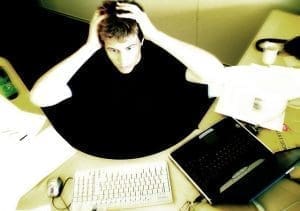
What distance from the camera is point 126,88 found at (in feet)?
6.10

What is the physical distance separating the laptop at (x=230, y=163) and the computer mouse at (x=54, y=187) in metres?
0.42

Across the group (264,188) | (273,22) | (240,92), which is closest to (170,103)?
(240,92)

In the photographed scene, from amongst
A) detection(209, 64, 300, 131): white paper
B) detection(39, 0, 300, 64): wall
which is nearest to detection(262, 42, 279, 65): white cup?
detection(209, 64, 300, 131): white paper

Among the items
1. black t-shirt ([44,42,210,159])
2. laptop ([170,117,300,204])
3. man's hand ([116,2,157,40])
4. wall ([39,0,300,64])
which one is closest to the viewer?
laptop ([170,117,300,204])

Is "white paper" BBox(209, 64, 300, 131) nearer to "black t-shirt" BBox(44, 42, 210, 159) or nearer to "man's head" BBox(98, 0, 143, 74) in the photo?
"black t-shirt" BBox(44, 42, 210, 159)

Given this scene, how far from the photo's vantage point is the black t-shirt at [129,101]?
1689 mm

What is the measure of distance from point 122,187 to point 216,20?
1.54 metres

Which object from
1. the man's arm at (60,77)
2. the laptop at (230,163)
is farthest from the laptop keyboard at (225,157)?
the man's arm at (60,77)

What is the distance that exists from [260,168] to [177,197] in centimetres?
31

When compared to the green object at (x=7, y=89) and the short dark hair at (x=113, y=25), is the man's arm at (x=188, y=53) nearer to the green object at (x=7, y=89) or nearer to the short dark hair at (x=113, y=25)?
the short dark hair at (x=113, y=25)

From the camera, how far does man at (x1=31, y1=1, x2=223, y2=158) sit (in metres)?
1.51

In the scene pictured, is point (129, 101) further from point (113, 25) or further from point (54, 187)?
point (54, 187)

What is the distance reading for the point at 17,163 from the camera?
4.14ft

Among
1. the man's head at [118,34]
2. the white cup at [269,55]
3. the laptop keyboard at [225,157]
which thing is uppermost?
the man's head at [118,34]
